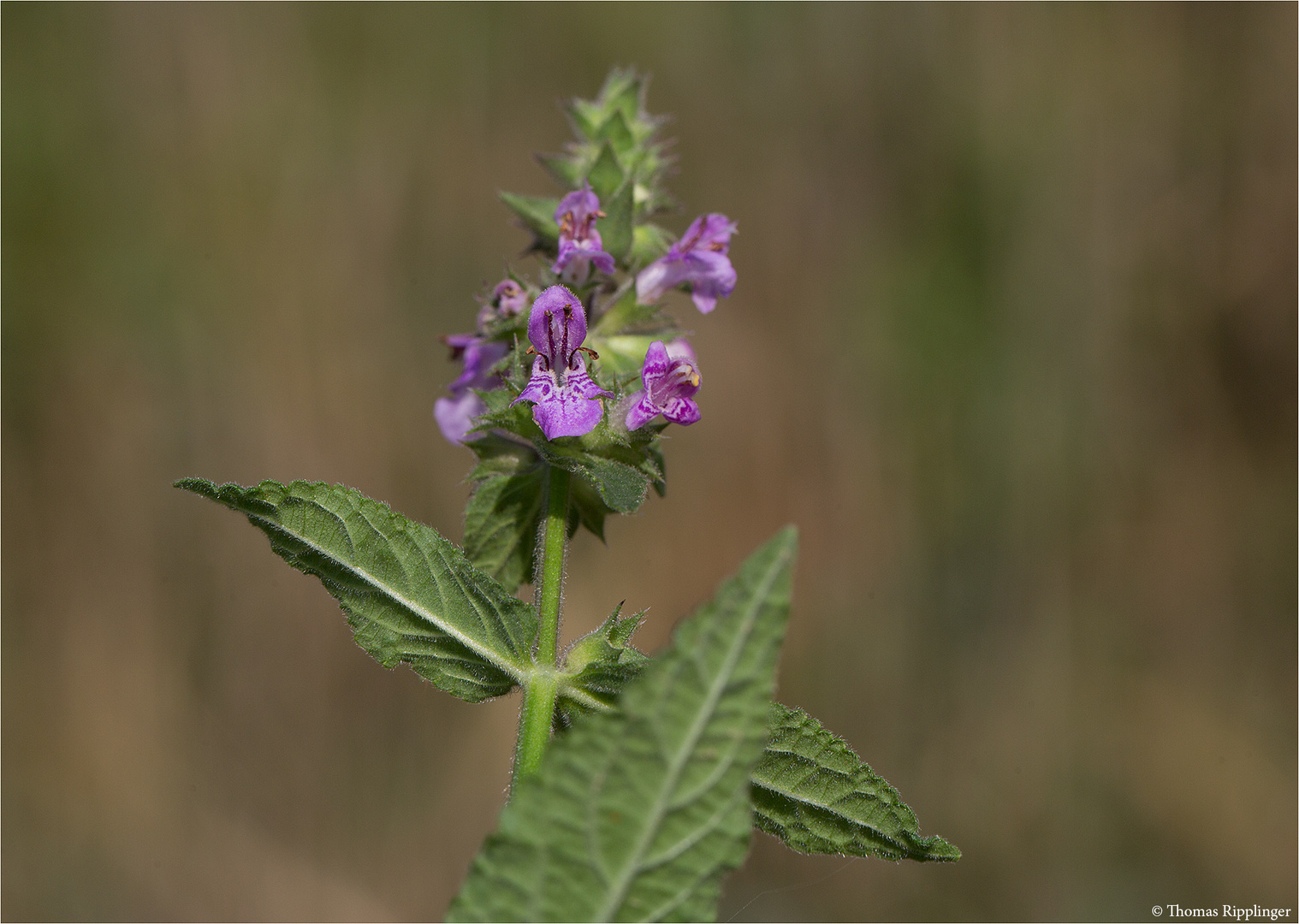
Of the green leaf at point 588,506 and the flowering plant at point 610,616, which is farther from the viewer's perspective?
the green leaf at point 588,506

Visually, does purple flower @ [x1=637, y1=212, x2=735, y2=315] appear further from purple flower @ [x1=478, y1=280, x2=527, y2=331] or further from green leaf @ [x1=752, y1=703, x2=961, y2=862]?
green leaf @ [x1=752, y1=703, x2=961, y2=862]

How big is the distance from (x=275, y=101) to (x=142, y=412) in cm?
203

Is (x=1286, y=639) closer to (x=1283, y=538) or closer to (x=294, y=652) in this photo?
(x=1283, y=538)

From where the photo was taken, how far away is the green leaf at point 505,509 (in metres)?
2.04

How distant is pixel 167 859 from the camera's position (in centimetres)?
604

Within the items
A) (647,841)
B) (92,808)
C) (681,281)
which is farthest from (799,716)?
(92,808)

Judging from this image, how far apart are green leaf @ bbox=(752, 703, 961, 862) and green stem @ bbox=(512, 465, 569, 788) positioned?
0.39m

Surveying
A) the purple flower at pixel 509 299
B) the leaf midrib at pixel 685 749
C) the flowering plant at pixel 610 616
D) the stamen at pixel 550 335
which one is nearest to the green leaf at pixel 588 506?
the flowering plant at pixel 610 616

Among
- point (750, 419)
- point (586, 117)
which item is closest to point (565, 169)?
point (586, 117)

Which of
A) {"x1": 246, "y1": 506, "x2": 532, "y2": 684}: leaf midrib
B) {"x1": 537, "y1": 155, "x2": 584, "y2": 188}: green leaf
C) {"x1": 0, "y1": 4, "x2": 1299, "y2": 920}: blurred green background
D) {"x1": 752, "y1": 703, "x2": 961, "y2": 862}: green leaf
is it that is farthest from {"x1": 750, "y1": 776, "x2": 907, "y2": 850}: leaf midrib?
{"x1": 0, "y1": 4, "x2": 1299, "y2": 920}: blurred green background

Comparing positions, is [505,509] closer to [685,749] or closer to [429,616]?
[429,616]

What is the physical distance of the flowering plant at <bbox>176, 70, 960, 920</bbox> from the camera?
115 centimetres

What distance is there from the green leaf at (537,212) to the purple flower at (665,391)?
0.45 meters

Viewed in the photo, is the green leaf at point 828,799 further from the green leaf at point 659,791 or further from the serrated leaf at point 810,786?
the green leaf at point 659,791
